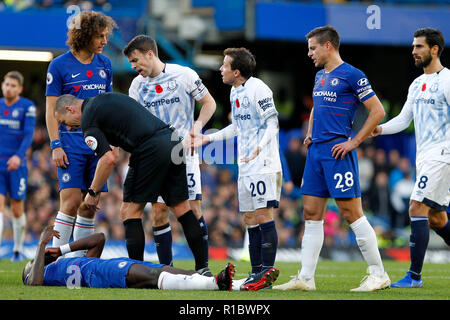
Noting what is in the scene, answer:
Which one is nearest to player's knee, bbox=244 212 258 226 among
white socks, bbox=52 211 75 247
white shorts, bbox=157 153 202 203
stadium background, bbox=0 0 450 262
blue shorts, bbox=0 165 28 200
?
white shorts, bbox=157 153 202 203

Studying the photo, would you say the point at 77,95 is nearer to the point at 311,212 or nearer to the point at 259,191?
the point at 259,191

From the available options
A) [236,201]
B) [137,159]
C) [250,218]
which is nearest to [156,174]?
[137,159]

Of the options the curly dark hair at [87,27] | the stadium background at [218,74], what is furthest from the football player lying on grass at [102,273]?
the stadium background at [218,74]

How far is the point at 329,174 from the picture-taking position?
7.26m

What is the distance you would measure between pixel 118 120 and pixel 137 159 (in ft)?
1.35

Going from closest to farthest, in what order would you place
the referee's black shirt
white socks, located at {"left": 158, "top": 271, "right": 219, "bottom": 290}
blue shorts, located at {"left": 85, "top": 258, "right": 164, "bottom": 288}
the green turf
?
the green turf → white socks, located at {"left": 158, "top": 271, "right": 219, "bottom": 290} → blue shorts, located at {"left": 85, "top": 258, "right": 164, "bottom": 288} → the referee's black shirt

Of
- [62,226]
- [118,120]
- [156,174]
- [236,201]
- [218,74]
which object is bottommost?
[236,201]

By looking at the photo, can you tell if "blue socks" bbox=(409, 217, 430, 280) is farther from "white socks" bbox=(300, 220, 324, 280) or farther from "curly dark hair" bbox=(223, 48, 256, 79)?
"curly dark hair" bbox=(223, 48, 256, 79)

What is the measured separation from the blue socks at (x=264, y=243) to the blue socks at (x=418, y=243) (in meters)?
1.68

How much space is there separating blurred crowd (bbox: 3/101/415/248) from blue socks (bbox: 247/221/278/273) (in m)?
7.85

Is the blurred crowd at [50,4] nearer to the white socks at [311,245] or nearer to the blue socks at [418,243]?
the blue socks at [418,243]

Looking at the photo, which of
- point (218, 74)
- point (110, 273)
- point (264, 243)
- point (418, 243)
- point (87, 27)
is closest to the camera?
point (110, 273)

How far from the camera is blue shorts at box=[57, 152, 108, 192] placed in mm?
8117
